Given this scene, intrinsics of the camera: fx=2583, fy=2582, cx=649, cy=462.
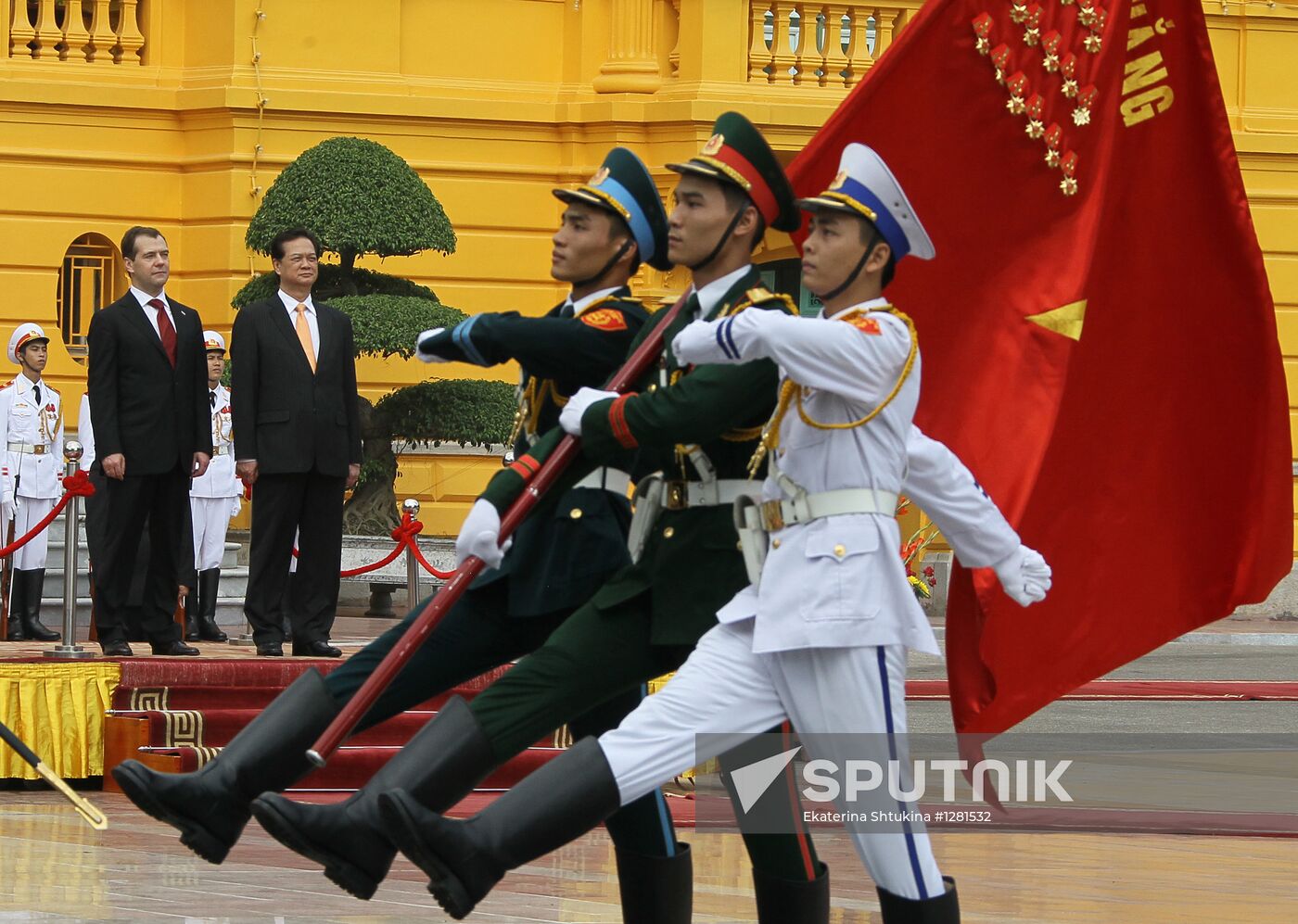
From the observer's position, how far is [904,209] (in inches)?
194

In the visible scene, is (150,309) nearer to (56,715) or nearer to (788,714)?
(56,715)

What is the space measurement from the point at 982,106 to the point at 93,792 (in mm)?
4164

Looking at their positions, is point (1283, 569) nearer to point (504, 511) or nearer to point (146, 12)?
point (504, 511)

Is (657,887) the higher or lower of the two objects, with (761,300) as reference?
lower

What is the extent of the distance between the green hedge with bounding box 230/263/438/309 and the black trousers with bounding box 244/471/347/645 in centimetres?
700

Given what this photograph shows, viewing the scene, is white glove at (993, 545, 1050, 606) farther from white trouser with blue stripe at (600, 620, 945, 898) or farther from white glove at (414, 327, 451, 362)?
white glove at (414, 327, 451, 362)

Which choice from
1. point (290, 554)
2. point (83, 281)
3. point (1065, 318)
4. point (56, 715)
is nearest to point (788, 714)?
point (1065, 318)

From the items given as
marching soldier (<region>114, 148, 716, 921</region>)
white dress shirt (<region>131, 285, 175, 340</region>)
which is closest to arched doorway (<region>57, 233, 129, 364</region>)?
white dress shirt (<region>131, 285, 175, 340</region>)

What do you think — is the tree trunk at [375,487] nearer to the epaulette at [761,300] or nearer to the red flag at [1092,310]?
the red flag at [1092,310]

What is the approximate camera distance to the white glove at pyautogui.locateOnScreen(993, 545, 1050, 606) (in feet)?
16.7

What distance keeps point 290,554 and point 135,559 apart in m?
0.61

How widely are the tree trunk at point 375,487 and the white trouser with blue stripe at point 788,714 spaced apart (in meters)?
13.0

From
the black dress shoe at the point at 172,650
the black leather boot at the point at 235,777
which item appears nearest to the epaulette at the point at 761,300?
the black leather boot at the point at 235,777

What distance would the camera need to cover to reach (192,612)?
44.1 ft
